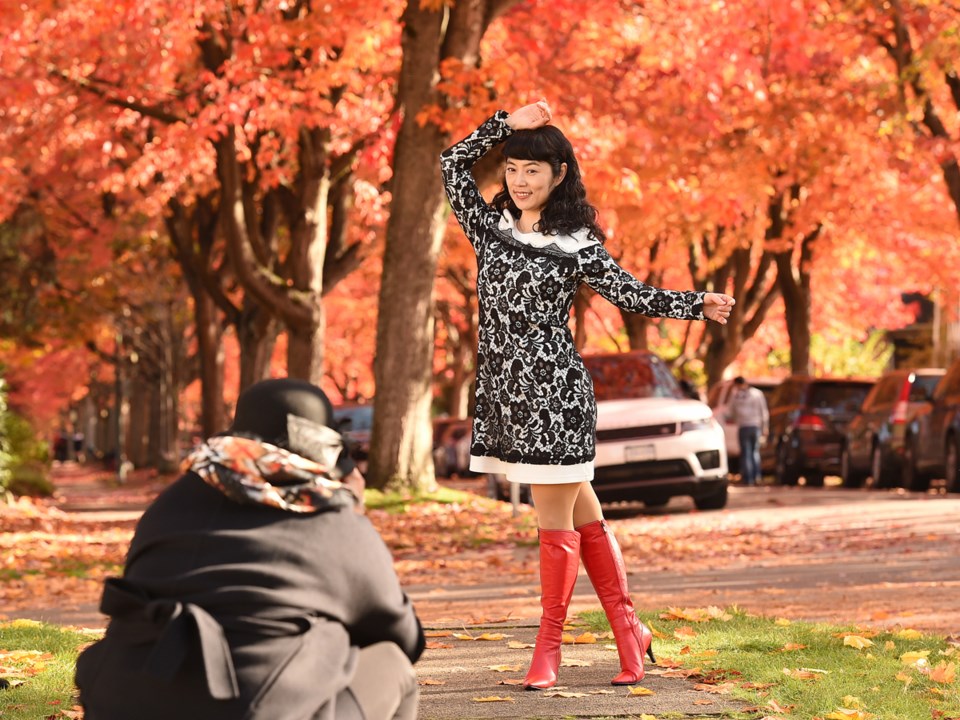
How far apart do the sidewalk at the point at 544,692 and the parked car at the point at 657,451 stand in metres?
10.1

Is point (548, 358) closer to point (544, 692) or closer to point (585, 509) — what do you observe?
point (585, 509)

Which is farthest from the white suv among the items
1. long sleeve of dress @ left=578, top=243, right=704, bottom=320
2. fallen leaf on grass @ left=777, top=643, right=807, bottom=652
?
long sleeve of dress @ left=578, top=243, right=704, bottom=320

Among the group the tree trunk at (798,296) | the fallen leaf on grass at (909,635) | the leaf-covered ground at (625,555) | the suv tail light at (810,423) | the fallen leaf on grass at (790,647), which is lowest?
the leaf-covered ground at (625,555)

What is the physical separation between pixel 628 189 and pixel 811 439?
28.8 ft

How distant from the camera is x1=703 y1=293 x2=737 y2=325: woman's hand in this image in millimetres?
5699

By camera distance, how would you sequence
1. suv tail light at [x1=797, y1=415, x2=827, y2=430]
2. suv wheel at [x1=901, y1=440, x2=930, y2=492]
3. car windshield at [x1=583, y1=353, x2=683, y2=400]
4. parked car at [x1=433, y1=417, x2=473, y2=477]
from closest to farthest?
1. car windshield at [x1=583, y1=353, x2=683, y2=400]
2. suv wheel at [x1=901, y1=440, x2=930, y2=492]
3. suv tail light at [x1=797, y1=415, x2=827, y2=430]
4. parked car at [x1=433, y1=417, x2=473, y2=477]

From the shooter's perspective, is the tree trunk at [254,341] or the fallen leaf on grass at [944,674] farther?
the tree trunk at [254,341]

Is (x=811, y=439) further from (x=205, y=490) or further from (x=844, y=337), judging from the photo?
(x=844, y=337)

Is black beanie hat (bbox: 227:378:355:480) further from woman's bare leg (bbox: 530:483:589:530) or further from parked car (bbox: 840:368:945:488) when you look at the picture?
parked car (bbox: 840:368:945:488)

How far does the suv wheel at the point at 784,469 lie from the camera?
1049 inches

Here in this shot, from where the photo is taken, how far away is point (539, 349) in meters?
5.94

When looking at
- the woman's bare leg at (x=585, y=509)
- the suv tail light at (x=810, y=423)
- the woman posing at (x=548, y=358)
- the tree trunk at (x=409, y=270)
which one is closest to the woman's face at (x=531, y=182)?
the woman posing at (x=548, y=358)

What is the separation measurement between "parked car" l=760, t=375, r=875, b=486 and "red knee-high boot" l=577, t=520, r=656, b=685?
20645mm

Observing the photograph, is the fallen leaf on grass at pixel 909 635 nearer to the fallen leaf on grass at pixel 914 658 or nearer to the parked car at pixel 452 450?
the fallen leaf on grass at pixel 914 658
